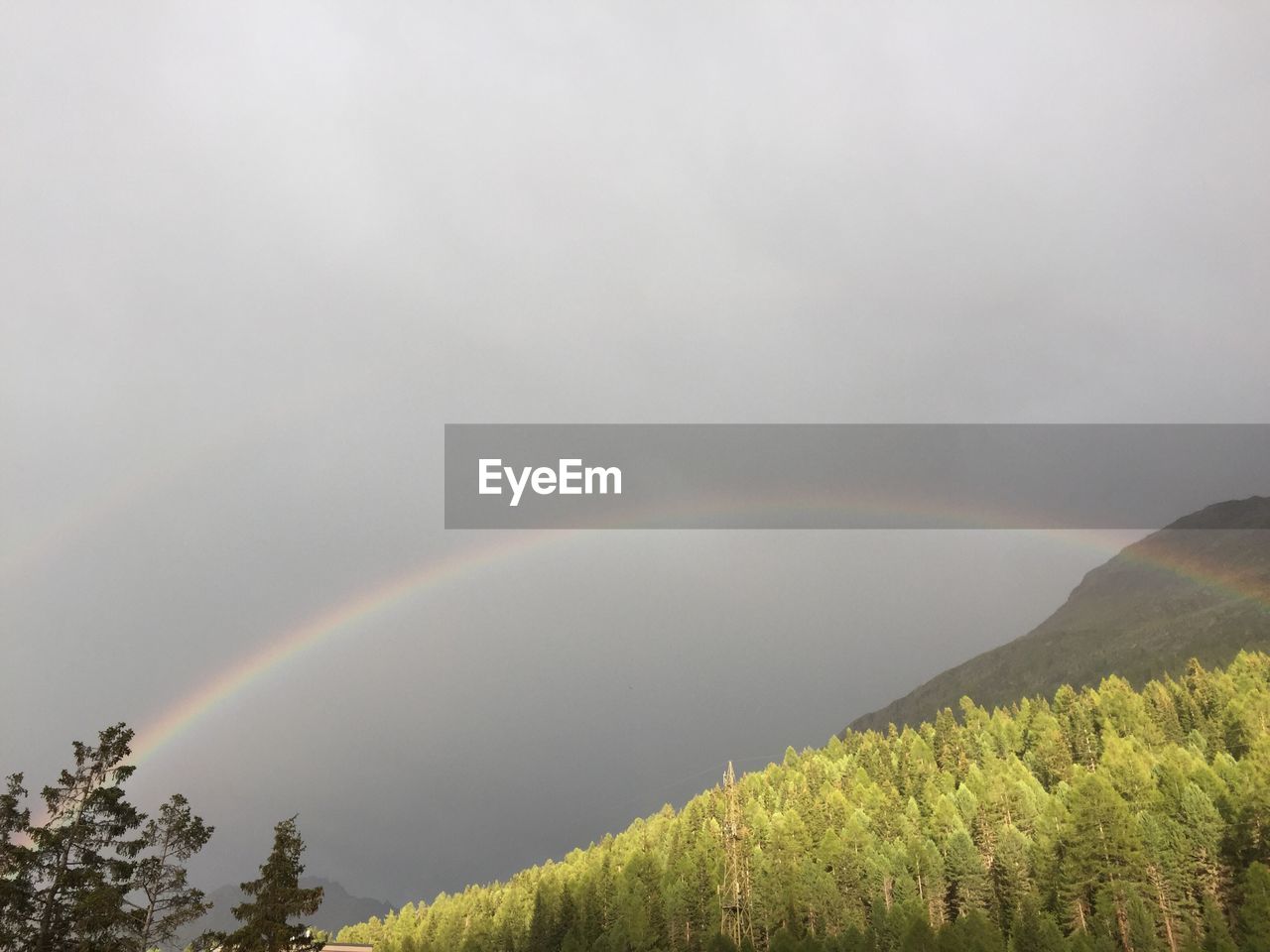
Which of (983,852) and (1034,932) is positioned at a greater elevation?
(983,852)

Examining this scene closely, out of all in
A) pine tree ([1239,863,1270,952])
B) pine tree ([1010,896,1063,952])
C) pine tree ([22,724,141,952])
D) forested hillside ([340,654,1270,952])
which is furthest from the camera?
forested hillside ([340,654,1270,952])

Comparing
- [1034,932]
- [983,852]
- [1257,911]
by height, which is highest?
[983,852]

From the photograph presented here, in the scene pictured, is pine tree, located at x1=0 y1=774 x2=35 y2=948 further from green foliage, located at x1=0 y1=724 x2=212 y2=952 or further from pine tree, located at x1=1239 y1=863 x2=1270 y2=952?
pine tree, located at x1=1239 y1=863 x2=1270 y2=952

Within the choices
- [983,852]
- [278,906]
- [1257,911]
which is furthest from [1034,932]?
[278,906]

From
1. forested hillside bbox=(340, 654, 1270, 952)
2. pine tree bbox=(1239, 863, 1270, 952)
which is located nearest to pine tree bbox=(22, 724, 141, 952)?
forested hillside bbox=(340, 654, 1270, 952)

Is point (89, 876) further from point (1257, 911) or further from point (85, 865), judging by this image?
point (1257, 911)

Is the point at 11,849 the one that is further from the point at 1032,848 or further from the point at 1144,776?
the point at 1144,776
